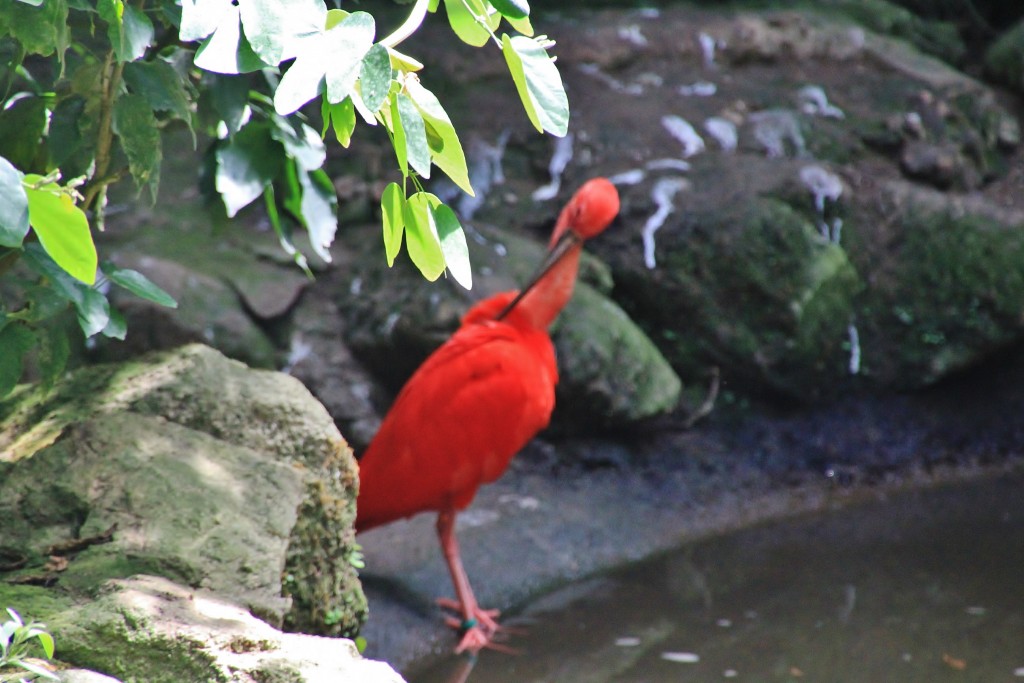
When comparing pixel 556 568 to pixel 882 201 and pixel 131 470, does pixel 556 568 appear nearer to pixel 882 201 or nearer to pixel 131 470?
pixel 131 470

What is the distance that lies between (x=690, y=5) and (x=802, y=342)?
3471mm

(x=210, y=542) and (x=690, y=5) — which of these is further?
(x=690, y=5)

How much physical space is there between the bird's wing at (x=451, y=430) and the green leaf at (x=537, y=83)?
2.62 m

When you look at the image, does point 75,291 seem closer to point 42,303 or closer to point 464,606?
point 42,303

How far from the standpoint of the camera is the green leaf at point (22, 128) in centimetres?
195

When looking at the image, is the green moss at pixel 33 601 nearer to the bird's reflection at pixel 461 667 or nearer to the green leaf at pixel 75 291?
the green leaf at pixel 75 291

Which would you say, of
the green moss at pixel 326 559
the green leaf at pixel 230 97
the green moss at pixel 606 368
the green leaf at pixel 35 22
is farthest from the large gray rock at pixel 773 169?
the green leaf at pixel 35 22

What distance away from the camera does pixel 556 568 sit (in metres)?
4.13

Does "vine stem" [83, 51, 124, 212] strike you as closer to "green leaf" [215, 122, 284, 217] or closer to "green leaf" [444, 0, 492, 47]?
"green leaf" [215, 122, 284, 217]

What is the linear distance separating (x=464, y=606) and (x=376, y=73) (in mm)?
2911

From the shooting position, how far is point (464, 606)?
12.1 ft

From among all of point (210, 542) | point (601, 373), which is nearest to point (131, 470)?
point (210, 542)

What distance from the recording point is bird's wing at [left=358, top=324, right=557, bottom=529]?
3.71 m

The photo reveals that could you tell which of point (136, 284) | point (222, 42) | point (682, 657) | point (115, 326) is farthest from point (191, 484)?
point (682, 657)
